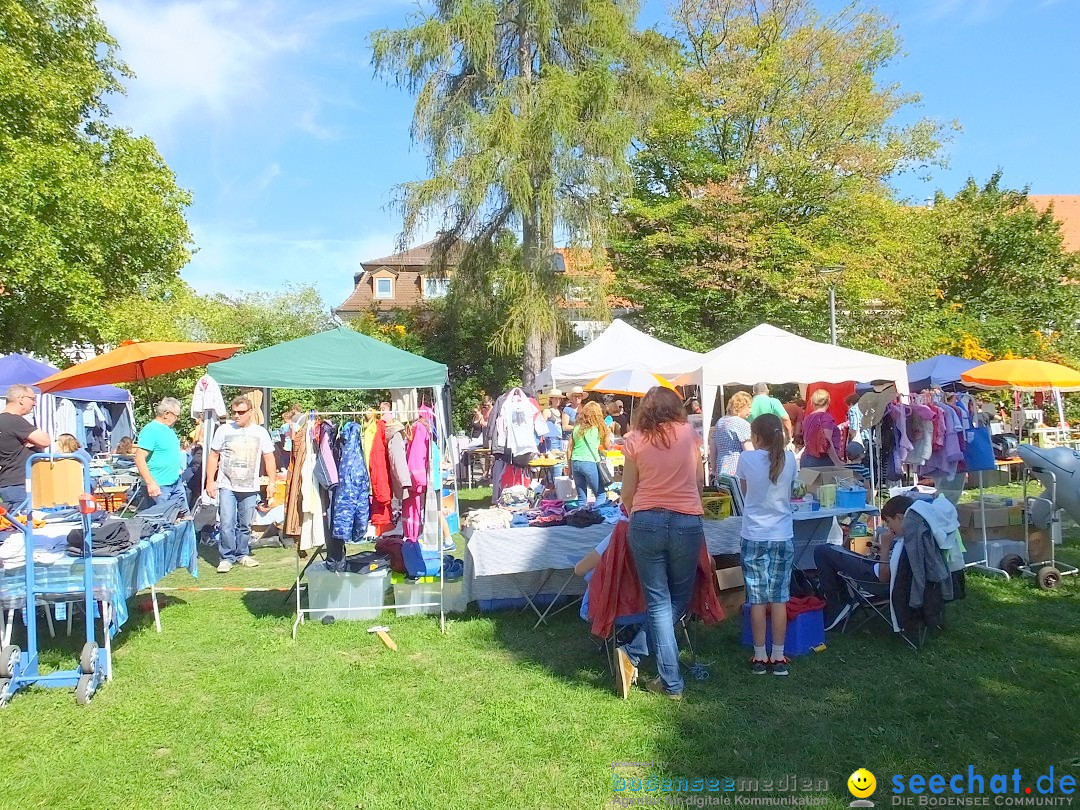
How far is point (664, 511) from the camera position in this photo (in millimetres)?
3820

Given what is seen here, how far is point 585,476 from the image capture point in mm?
8125

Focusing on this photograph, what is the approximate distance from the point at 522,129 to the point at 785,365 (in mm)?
9255

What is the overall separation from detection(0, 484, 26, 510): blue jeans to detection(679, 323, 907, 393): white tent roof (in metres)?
6.97

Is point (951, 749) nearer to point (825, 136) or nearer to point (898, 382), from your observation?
point (898, 382)

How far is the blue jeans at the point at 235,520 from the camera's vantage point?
7.49m

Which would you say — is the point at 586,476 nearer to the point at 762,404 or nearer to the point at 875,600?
the point at 762,404

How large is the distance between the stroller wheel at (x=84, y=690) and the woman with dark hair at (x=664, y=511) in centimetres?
303

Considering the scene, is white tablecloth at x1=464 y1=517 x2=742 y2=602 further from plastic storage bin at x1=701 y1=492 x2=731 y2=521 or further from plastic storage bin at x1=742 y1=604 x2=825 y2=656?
plastic storage bin at x1=742 y1=604 x2=825 y2=656

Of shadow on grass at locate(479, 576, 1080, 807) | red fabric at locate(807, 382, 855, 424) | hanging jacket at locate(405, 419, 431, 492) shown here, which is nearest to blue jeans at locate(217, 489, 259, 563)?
hanging jacket at locate(405, 419, 431, 492)

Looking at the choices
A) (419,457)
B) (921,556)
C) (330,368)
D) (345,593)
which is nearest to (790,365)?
(921,556)

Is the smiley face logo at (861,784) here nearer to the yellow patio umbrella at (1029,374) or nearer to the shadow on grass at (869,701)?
the shadow on grass at (869,701)

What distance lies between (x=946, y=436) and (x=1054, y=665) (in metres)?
4.34

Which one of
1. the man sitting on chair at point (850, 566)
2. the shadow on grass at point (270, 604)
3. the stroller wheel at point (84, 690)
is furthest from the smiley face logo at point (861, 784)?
the shadow on grass at point (270, 604)

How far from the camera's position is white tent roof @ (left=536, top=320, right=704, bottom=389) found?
1225 cm
